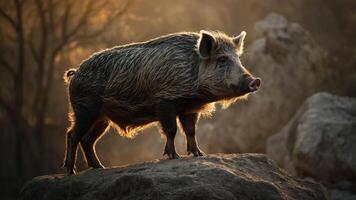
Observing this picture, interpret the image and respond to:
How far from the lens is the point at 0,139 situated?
28719mm

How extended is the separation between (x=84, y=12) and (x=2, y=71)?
13.5 feet

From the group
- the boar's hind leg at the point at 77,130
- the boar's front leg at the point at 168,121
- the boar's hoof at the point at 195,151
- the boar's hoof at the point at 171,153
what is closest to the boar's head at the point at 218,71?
the boar's front leg at the point at 168,121

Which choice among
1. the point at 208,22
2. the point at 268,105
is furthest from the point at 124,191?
the point at 208,22

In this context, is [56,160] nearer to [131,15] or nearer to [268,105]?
[131,15]

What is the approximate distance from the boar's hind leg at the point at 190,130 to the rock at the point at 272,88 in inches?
358

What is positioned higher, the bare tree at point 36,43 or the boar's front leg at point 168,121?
the bare tree at point 36,43

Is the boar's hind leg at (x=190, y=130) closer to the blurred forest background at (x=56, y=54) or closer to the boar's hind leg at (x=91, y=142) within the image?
the boar's hind leg at (x=91, y=142)

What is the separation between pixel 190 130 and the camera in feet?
32.8

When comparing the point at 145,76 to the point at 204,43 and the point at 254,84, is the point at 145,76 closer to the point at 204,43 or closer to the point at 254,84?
the point at 204,43

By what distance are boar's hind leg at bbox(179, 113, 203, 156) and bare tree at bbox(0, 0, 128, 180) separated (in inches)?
682

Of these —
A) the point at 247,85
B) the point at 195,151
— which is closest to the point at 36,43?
the point at 195,151

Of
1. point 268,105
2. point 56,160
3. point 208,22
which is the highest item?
point 208,22

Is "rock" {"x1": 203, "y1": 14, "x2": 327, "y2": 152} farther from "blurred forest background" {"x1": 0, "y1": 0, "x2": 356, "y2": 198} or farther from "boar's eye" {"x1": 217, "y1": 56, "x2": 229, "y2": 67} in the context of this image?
"boar's eye" {"x1": 217, "y1": 56, "x2": 229, "y2": 67}

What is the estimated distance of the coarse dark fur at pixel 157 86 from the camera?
9.57 meters
